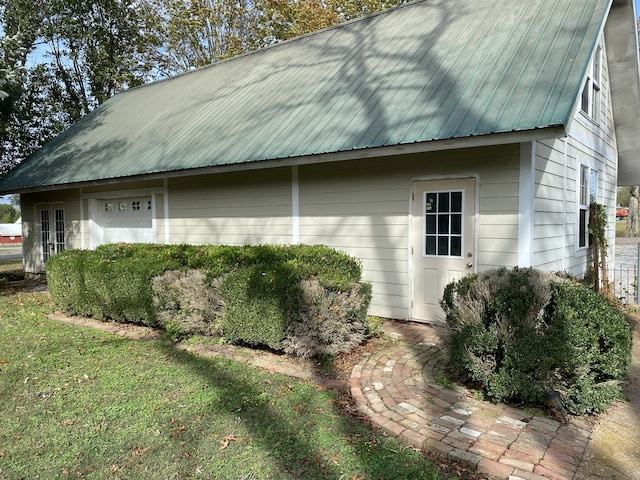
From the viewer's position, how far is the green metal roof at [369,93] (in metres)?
5.39

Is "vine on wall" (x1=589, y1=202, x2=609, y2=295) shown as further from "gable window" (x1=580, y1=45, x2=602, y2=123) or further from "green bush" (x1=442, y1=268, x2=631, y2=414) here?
"green bush" (x1=442, y1=268, x2=631, y2=414)

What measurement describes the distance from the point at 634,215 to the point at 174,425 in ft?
103

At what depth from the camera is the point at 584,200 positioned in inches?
314

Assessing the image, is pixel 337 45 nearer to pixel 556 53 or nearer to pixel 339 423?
pixel 556 53

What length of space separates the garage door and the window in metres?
6.51

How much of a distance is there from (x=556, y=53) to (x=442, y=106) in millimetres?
1537

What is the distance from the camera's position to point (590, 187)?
8234 millimetres

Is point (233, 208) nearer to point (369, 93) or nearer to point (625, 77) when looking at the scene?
point (369, 93)

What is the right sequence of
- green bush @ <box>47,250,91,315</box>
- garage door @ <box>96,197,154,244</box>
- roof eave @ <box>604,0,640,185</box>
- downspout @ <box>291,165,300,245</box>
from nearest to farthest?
green bush @ <box>47,250,91,315</box> < downspout @ <box>291,165,300,245</box> < roof eave @ <box>604,0,640,185</box> < garage door @ <box>96,197,154,244</box>

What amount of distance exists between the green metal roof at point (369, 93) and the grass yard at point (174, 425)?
340cm

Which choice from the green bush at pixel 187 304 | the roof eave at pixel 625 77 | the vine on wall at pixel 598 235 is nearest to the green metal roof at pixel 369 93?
the roof eave at pixel 625 77

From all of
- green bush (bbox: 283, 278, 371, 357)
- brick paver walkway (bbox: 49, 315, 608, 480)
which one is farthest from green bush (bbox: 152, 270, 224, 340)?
green bush (bbox: 283, 278, 371, 357)

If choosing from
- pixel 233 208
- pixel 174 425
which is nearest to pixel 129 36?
pixel 233 208

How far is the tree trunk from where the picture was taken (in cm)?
2669
